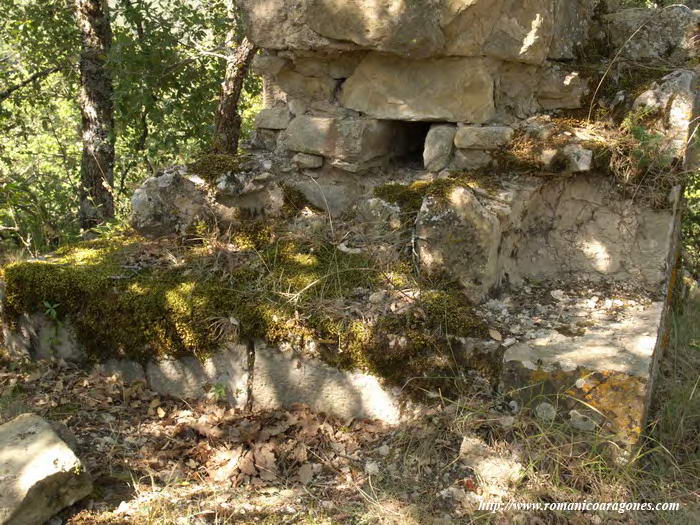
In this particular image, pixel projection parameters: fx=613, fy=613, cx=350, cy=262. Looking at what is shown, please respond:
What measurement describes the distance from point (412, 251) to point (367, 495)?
4.29ft

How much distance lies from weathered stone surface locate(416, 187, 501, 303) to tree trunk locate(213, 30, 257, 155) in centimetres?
274

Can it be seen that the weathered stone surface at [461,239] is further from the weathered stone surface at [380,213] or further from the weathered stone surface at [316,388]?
the weathered stone surface at [316,388]

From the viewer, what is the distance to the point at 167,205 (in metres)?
3.77

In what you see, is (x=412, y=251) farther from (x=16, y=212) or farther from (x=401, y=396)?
(x=16, y=212)

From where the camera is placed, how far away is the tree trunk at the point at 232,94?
549cm

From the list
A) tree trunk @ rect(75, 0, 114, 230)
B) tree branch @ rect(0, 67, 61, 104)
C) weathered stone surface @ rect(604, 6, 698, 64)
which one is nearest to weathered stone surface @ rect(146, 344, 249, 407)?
weathered stone surface @ rect(604, 6, 698, 64)

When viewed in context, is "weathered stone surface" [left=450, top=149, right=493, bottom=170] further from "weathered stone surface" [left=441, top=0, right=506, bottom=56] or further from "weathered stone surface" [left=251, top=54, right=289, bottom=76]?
"weathered stone surface" [left=251, top=54, right=289, bottom=76]

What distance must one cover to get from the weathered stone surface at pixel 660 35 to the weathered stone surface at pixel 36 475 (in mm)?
3766

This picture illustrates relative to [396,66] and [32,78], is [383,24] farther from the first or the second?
[32,78]

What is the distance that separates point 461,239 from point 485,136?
2.52 feet

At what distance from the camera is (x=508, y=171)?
3625 millimetres

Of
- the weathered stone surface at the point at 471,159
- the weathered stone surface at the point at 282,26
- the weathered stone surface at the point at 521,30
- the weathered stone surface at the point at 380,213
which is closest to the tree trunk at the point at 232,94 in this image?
the weathered stone surface at the point at 282,26

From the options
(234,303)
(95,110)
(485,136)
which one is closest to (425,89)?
(485,136)

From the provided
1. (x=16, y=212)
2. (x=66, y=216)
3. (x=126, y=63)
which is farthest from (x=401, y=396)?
(x=66, y=216)
